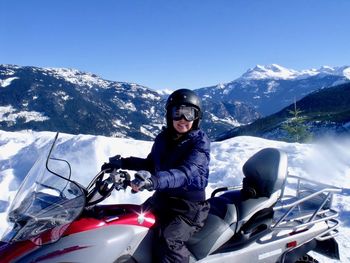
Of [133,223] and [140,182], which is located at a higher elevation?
[140,182]

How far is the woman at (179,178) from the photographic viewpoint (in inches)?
148

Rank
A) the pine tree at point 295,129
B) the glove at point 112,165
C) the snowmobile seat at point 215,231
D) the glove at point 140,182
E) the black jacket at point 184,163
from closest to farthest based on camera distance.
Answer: the glove at point 140,182
the black jacket at point 184,163
the snowmobile seat at point 215,231
the glove at point 112,165
the pine tree at point 295,129

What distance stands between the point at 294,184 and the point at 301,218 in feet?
18.0

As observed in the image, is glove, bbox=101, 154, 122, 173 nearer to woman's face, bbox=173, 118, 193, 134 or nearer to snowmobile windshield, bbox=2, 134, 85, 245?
snowmobile windshield, bbox=2, 134, 85, 245

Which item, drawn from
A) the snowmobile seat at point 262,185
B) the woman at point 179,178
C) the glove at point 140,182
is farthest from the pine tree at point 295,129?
the glove at point 140,182

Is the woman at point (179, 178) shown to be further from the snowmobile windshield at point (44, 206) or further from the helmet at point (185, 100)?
the snowmobile windshield at point (44, 206)

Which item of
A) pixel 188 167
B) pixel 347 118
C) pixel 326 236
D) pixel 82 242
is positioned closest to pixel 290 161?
pixel 326 236

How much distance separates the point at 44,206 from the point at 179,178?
126 cm

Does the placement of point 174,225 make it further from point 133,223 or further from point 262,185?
point 262,185

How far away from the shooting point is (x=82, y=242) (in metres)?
3.47

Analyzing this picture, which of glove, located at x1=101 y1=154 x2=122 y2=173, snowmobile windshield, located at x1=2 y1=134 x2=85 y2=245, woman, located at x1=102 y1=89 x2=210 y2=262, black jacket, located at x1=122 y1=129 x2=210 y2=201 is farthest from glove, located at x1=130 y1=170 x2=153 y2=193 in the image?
glove, located at x1=101 y1=154 x2=122 y2=173

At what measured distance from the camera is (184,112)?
4.27 m

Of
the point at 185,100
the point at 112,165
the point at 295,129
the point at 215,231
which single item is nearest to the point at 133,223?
the point at 112,165

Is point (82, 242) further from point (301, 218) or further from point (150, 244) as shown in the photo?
point (301, 218)
